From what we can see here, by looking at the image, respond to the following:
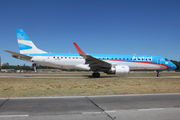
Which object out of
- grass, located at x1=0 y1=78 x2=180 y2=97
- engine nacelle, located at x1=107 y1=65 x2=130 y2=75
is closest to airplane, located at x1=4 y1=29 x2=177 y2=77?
engine nacelle, located at x1=107 y1=65 x2=130 y2=75

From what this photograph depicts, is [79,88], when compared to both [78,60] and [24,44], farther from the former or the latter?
[24,44]

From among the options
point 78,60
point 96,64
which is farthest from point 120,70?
point 78,60

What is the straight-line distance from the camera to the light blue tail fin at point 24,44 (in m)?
23.1

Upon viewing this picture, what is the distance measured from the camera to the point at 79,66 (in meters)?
22.6

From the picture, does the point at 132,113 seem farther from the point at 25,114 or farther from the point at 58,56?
the point at 58,56

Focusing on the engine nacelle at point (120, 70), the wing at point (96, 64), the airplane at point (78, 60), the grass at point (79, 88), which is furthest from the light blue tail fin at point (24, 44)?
the engine nacelle at point (120, 70)


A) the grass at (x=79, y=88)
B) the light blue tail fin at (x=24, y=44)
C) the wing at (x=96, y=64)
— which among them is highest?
the light blue tail fin at (x=24, y=44)

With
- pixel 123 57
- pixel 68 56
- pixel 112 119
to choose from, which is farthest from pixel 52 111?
pixel 123 57

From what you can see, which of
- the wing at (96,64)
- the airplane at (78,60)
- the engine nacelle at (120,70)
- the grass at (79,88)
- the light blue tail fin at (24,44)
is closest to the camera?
the grass at (79,88)

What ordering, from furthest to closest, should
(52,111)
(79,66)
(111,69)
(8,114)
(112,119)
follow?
(79,66) < (111,69) < (52,111) < (8,114) < (112,119)

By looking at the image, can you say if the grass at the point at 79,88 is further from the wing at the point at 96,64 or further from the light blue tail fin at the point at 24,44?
the light blue tail fin at the point at 24,44

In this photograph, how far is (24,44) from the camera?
2319 cm

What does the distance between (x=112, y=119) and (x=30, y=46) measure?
2153 cm

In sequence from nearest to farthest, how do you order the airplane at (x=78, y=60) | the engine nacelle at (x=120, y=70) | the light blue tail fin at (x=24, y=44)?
1. the engine nacelle at (x=120, y=70)
2. the airplane at (x=78, y=60)
3. the light blue tail fin at (x=24, y=44)
